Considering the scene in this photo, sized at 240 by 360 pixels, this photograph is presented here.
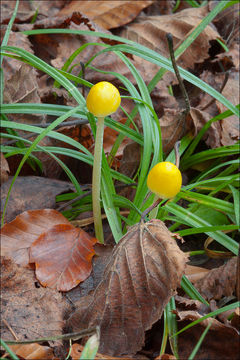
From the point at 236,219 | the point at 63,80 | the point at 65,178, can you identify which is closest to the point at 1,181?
the point at 65,178

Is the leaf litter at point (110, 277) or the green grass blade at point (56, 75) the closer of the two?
the leaf litter at point (110, 277)

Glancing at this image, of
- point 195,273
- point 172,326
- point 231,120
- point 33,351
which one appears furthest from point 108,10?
point 33,351

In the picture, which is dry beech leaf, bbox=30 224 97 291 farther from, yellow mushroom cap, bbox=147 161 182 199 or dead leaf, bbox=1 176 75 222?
yellow mushroom cap, bbox=147 161 182 199

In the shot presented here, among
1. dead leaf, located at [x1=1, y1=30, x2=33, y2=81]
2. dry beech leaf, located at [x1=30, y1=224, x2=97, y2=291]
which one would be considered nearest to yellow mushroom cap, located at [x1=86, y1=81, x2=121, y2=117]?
dry beech leaf, located at [x1=30, y1=224, x2=97, y2=291]

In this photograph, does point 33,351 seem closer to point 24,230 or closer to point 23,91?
point 24,230

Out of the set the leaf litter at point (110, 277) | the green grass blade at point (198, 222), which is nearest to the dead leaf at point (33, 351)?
the leaf litter at point (110, 277)

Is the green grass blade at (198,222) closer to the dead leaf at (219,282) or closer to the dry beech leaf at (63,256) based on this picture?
the dead leaf at (219,282)
